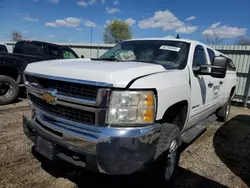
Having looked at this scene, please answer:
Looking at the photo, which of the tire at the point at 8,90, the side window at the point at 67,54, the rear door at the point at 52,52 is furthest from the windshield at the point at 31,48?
the tire at the point at 8,90

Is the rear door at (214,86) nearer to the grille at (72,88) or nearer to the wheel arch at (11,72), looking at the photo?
the grille at (72,88)

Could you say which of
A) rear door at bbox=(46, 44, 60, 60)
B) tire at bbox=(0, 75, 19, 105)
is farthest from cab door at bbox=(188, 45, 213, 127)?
rear door at bbox=(46, 44, 60, 60)

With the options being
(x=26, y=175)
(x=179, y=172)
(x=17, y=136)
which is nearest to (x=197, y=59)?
(x=179, y=172)

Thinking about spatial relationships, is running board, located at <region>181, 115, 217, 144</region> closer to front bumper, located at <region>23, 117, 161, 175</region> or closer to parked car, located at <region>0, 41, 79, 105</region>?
front bumper, located at <region>23, 117, 161, 175</region>

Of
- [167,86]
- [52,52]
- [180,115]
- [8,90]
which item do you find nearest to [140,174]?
[167,86]

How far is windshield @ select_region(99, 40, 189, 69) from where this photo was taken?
3.18 metres

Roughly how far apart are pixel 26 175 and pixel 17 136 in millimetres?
1429

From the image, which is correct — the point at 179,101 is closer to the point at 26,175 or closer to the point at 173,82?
the point at 173,82

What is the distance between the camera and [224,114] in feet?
20.1

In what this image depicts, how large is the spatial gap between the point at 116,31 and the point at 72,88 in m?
67.0

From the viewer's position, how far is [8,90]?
6344mm

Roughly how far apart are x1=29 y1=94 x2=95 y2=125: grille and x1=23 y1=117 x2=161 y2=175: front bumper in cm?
12

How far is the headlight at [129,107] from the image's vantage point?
195 centimetres

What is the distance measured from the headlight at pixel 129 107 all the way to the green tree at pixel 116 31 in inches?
2575
